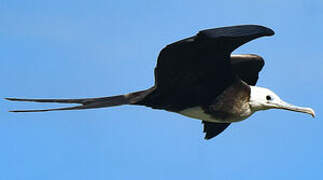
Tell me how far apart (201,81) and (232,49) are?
535 mm

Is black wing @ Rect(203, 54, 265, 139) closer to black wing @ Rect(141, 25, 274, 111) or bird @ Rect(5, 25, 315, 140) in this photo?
bird @ Rect(5, 25, 315, 140)

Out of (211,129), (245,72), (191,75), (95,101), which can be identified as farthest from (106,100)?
(245,72)

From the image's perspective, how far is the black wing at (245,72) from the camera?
9203mm

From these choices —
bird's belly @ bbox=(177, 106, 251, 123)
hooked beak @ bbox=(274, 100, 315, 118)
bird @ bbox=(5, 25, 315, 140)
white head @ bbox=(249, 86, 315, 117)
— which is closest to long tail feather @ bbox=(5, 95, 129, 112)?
bird @ bbox=(5, 25, 315, 140)

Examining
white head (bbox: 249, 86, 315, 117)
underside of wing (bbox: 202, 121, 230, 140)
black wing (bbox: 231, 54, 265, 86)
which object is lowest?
underside of wing (bbox: 202, 121, 230, 140)

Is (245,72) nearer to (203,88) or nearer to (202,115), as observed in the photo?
(202,115)

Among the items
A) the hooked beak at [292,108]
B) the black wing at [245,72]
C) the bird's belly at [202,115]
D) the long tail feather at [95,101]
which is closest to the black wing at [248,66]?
the black wing at [245,72]

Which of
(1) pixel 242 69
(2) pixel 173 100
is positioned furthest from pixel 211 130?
(2) pixel 173 100

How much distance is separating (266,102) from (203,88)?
2.57 ft

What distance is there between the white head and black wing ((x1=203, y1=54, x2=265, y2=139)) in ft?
2.33

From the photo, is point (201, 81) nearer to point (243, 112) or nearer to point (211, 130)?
point (243, 112)

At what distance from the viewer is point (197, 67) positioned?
782cm

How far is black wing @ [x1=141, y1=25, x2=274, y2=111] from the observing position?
7172mm

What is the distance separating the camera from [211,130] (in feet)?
30.6
